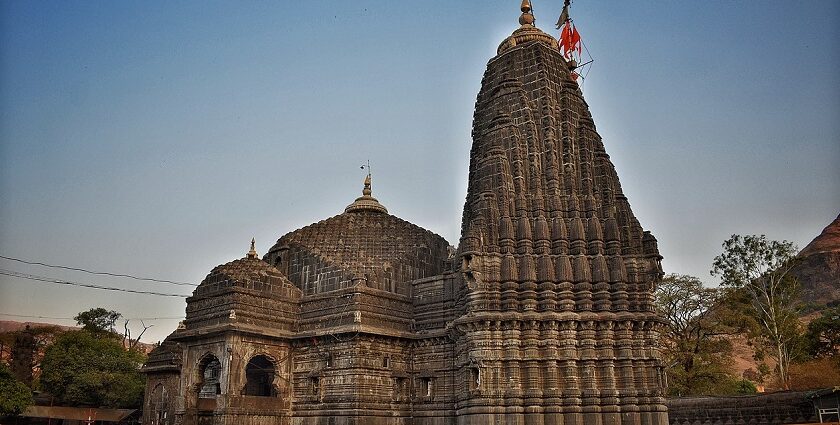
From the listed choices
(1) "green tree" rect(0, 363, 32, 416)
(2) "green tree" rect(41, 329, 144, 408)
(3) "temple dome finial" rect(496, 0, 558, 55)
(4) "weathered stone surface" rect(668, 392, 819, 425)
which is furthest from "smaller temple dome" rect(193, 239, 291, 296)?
(2) "green tree" rect(41, 329, 144, 408)

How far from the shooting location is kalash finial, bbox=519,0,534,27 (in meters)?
24.6

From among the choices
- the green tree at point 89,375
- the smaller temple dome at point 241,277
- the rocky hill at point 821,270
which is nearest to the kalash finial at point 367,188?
the smaller temple dome at point 241,277

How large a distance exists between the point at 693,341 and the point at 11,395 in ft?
107

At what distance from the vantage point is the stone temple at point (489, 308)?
18.5 metres

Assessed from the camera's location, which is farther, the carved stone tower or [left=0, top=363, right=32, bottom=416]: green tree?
[left=0, top=363, right=32, bottom=416]: green tree

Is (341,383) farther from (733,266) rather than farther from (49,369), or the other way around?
(49,369)

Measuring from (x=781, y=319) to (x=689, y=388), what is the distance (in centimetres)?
600

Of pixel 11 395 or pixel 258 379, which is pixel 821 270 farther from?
pixel 11 395

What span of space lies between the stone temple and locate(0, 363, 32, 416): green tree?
1208 centimetres

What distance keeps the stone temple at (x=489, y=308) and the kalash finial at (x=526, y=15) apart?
0.26m

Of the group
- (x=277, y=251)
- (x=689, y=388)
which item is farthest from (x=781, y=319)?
(x=277, y=251)

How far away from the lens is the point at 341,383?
20.8 metres

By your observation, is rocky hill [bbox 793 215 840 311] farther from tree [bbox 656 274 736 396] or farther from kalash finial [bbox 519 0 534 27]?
kalash finial [bbox 519 0 534 27]

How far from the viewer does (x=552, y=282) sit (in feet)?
63.3
